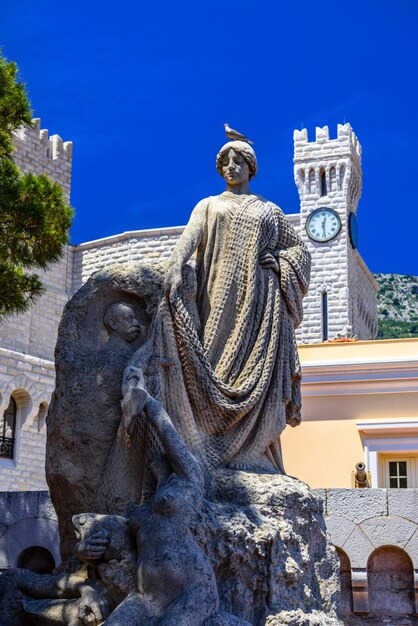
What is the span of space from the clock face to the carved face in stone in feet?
127

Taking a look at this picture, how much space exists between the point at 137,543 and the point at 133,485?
2.80 feet

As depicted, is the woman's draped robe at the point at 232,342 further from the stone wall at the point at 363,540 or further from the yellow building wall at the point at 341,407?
the yellow building wall at the point at 341,407

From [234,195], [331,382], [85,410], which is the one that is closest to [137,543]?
[85,410]

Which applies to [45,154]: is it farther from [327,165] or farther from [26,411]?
[26,411]

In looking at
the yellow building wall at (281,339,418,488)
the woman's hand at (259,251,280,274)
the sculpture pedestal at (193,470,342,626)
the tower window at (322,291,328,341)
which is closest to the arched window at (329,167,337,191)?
the tower window at (322,291,328,341)

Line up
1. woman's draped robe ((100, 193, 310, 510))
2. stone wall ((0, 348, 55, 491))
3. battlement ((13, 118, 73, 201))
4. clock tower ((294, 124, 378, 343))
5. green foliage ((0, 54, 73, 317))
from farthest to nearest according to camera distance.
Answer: battlement ((13, 118, 73, 201)) → clock tower ((294, 124, 378, 343)) → stone wall ((0, 348, 55, 491)) → green foliage ((0, 54, 73, 317)) → woman's draped robe ((100, 193, 310, 510))

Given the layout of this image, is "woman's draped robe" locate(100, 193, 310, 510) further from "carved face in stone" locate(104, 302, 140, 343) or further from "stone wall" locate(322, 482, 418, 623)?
"stone wall" locate(322, 482, 418, 623)

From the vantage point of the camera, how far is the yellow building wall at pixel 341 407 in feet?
81.8

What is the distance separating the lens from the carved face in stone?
9.75m

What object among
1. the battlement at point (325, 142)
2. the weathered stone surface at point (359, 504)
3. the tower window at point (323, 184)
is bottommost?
the weathered stone surface at point (359, 504)

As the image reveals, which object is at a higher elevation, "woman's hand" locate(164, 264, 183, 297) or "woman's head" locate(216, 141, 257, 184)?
"woman's head" locate(216, 141, 257, 184)

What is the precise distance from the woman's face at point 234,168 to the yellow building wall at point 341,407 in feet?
47.6

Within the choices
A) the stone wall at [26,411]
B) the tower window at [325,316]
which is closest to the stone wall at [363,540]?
the stone wall at [26,411]

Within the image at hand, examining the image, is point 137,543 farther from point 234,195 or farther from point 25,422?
point 25,422
